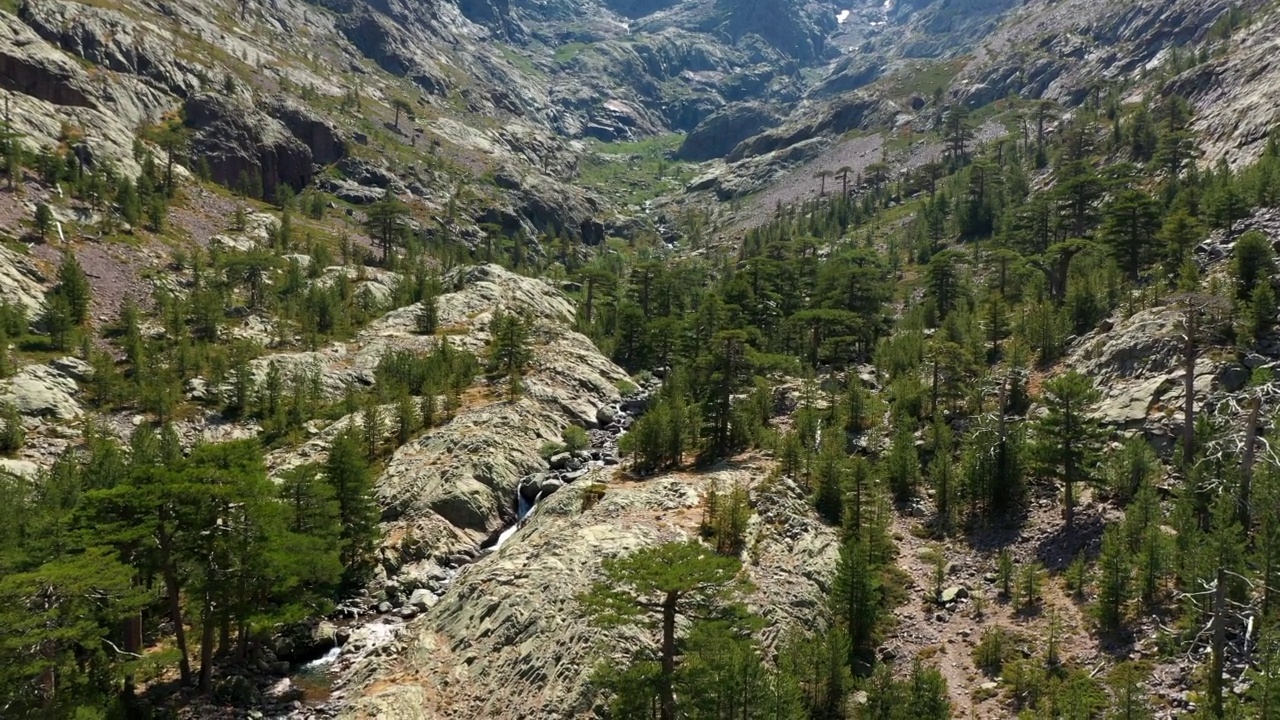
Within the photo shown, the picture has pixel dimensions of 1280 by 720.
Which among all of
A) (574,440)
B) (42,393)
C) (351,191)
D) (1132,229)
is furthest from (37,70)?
(1132,229)

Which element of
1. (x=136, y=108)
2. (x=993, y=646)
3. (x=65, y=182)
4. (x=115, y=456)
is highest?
(x=136, y=108)

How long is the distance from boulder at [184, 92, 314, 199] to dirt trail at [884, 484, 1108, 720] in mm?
156640

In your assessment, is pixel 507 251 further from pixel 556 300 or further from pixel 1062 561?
pixel 1062 561

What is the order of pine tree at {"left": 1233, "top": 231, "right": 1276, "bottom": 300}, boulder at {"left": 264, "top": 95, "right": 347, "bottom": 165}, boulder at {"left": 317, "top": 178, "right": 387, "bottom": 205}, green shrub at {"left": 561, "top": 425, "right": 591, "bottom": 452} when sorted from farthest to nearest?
boulder at {"left": 264, "top": 95, "right": 347, "bottom": 165} < boulder at {"left": 317, "top": 178, "right": 387, "bottom": 205} < green shrub at {"left": 561, "top": 425, "right": 591, "bottom": 452} < pine tree at {"left": 1233, "top": 231, "right": 1276, "bottom": 300}

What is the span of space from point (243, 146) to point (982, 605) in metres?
174

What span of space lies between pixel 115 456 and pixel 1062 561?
62.6m

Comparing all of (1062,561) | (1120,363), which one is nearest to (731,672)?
(1062,561)

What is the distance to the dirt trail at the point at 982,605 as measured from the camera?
108 ft

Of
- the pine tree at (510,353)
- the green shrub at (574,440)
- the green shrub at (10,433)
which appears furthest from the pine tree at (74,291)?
the green shrub at (574,440)

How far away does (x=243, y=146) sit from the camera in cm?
15762

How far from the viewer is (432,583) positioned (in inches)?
1849

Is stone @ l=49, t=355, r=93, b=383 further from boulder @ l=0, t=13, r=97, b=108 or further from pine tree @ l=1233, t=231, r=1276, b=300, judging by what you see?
pine tree @ l=1233, t=231, r=1276, b=300

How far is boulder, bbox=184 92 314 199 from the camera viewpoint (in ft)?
497

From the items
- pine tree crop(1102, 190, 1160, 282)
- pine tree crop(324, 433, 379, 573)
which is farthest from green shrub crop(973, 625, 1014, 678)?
pine tree crop(1102, 190, 1160, 282)
